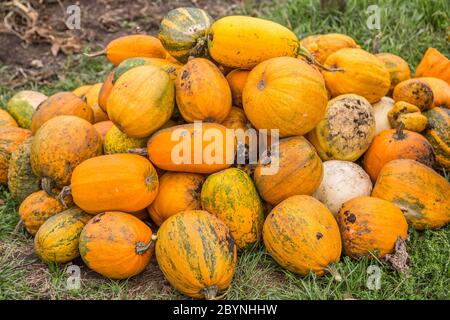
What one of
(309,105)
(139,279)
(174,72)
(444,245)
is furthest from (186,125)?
(444,245)

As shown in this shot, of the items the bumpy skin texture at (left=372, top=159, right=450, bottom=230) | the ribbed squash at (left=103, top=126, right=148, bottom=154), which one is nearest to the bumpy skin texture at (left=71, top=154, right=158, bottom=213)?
the ribbed squash at (left=103, top=126, right=148, bottom=154)

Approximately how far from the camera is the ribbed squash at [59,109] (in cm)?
399

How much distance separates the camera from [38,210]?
3.59 meters

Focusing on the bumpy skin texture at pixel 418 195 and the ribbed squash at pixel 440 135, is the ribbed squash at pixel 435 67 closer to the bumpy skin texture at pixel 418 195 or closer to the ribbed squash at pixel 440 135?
the ribbed squash at pixel 440 135

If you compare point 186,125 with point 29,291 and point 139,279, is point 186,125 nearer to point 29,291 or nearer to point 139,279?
point 139,279

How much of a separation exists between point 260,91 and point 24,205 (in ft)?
5.69

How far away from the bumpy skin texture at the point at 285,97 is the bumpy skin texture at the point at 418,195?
63 cm

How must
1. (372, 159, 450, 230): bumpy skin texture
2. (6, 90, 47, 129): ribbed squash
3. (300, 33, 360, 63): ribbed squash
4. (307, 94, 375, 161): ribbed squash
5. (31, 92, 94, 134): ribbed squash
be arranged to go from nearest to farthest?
(372, 159, 450, 230): bumpy skin texture < (307, 94, 375, 161): ribbed squash < (31, 92, 94, 134): ribbed squash < (300, 33, 360, 63): ribbed squash < (6, 90, 47, 129): ribbed squash

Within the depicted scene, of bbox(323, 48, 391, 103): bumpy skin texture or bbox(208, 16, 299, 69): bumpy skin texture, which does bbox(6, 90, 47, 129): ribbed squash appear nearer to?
bbox(208, 16, 299, 69): bumpy skin texture

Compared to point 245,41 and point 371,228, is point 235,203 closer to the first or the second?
point 371,228

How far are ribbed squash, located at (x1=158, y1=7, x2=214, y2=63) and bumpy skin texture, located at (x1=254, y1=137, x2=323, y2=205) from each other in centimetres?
95

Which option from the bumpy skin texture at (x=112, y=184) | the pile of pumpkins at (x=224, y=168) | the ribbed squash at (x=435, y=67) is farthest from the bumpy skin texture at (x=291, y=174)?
the ribbed squash at (x=435, y=67)

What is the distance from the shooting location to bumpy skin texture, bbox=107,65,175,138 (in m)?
3.40

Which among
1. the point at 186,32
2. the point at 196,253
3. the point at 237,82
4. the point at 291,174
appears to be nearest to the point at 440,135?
the point at 291,174
